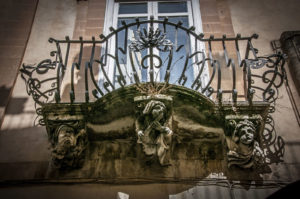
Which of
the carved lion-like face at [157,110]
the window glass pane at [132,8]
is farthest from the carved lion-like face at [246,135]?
the window glass pane at [132,8]

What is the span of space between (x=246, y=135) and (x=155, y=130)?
3.75ft

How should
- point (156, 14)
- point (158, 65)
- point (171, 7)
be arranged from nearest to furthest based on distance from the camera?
point (158, 65) < point (156, 14) < point (171, 7)

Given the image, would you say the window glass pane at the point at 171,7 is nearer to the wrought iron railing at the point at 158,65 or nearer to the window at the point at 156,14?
the window at the point at 156,14

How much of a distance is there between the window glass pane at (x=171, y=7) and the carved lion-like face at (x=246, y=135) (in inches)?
134

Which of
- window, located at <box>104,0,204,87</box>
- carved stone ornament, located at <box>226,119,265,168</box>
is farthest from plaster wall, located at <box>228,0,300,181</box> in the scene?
window, located at <box>104,0,204,87</box>

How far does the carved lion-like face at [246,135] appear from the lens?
436cm

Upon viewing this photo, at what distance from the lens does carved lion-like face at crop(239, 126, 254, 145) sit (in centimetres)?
436

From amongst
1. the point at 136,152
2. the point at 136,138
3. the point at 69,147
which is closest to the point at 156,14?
the point at 136,138

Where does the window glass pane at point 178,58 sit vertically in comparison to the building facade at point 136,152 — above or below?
above

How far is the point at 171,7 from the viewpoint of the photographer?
7109 mm

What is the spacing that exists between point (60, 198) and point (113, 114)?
125 centimetres

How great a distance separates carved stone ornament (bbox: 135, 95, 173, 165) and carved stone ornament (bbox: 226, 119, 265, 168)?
2.67 feet

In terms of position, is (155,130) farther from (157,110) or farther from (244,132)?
(244,132)

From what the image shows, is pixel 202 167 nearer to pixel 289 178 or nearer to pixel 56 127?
pixel 289 178
